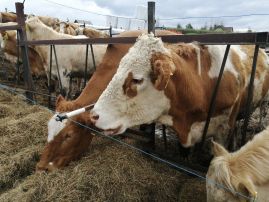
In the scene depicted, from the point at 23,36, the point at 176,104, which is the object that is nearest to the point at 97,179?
the point at 176,104

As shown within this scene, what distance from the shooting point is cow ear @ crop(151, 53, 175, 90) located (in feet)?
9.61

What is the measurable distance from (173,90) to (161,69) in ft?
1.40

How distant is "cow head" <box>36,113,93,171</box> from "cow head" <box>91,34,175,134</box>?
727 millimetres

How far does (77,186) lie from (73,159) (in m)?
0.67

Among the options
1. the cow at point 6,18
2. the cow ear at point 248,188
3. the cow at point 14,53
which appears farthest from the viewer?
the cow at point 6,18

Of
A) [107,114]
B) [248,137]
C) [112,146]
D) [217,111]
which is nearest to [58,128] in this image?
[112,146]

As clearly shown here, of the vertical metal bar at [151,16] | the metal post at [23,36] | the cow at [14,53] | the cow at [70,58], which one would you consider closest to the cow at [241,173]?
the vertical metal bar at [151,16]

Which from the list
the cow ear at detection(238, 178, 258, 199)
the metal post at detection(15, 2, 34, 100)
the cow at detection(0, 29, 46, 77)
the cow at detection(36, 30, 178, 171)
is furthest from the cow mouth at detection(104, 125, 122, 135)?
the cow at detection(0, 29, 46, 77)

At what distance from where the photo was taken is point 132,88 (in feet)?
10.1

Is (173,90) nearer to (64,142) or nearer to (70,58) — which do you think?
(64,142)

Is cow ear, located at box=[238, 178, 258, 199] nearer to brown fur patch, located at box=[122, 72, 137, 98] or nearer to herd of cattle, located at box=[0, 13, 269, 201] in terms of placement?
herd of cattle, located at box=[0, 13, 269, 201]

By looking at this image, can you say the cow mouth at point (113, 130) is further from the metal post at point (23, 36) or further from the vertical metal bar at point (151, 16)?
the metal post at point (23, 36)

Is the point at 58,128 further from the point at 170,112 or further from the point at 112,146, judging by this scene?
the point at 170,112

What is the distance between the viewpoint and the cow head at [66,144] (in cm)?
376
